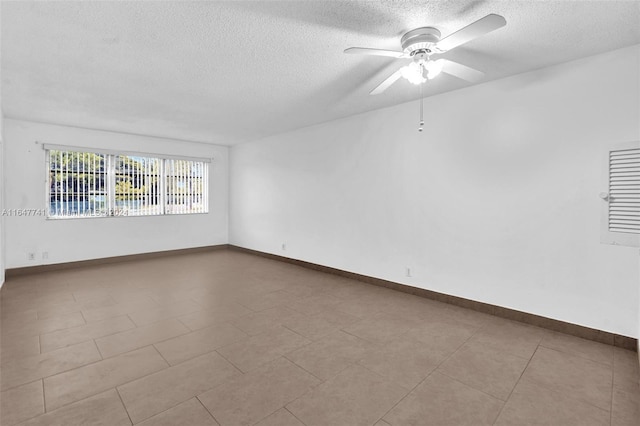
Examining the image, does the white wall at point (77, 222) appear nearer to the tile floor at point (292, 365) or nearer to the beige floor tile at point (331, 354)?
the tile floor at point (292, 365)

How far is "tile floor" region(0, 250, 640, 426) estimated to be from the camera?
1881 millimetres

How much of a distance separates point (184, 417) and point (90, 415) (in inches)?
21.9

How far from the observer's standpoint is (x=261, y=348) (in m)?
2.66

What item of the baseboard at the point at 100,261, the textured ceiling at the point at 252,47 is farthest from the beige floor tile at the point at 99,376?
the baseboard at the point at 100,261

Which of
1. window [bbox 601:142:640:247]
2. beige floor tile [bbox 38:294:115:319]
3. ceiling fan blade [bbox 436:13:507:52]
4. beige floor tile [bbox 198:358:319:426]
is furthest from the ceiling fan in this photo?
beige floor tile [bbox 38:294:115:319]

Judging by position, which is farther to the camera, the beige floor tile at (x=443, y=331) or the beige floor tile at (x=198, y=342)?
the beige floor tile at (x=443, y=331)

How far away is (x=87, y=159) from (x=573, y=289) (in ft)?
24.3

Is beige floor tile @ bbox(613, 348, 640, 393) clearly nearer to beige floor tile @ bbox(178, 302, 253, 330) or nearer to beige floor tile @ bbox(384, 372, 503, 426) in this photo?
beige floor tile @ bbox(384, 372, 503, 426)

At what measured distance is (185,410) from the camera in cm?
188

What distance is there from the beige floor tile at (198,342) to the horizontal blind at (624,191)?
3443mm

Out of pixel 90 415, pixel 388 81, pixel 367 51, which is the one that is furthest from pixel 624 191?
pixel 90 415

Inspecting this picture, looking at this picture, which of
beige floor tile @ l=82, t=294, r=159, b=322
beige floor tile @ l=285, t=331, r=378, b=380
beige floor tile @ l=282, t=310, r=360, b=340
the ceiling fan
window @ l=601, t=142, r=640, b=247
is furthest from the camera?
beige floor tile @ l=82, t=294, r=159, b=322

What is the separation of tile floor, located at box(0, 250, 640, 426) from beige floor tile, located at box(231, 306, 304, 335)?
0.07 feet

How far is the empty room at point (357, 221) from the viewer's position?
6.80 feet
